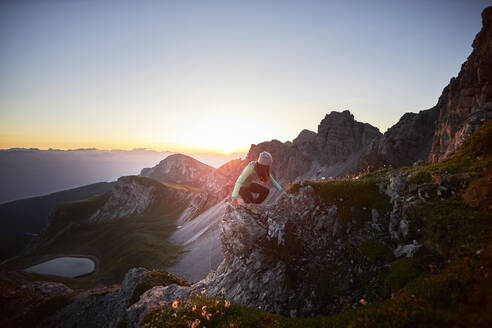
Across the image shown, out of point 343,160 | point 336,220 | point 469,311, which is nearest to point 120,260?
point 336,220

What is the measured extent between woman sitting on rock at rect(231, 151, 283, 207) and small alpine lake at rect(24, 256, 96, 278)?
113781mm

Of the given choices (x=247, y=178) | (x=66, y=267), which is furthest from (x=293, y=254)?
→ (x=66, y=267)

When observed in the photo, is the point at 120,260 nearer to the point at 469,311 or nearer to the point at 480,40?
the point at 469,311

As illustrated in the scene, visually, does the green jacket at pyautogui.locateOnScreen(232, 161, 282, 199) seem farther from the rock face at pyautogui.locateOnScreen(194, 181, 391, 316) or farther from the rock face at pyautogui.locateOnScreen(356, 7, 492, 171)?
the rock face at pyautogui.locateOnScreen(356, 7, 492, 171)

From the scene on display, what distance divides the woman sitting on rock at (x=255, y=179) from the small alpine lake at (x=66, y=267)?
4480 inches

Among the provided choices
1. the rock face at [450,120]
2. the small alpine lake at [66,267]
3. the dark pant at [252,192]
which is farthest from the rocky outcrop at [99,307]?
the small alpine lake at [66,267]

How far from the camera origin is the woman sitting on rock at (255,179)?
1323 cm

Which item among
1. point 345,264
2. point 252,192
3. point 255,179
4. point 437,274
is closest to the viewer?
point 437,274

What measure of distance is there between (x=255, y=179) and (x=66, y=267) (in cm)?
13338

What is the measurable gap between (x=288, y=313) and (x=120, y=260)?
104 metres

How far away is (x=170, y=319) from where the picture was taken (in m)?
8.08

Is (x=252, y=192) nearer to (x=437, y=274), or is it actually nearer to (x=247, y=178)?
(x=247, y=178)

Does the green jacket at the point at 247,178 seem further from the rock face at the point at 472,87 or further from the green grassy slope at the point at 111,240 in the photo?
the green grassy slope at the point at 111,240

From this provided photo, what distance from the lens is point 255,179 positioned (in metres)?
14.1
